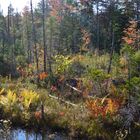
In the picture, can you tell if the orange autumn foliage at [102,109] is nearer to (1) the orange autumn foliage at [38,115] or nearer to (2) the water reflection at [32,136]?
(2) the water reflection at [32,136]

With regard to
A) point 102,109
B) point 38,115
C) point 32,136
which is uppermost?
point 102,109

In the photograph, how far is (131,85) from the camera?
1642 centimetres

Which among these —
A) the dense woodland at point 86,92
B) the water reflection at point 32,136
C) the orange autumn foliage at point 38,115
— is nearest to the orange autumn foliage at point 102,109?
the dense woodland at point 86,92

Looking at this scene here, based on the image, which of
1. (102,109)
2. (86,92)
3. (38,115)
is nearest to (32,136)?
(38,115)

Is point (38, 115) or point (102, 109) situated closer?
point (102, 109)

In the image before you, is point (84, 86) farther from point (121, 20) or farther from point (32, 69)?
point (121, 20)

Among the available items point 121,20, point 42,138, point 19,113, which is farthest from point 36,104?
point 121,20

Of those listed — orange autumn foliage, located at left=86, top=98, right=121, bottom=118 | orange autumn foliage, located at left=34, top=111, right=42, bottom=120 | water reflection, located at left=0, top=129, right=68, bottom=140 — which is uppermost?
orange autumn foliage, located at left=86, top=98, right=121, bottom=118

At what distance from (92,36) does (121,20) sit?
4.39m

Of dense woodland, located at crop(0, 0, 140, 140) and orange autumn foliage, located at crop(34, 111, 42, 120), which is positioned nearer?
dense woodland, located at crop(0, 0, 140, 140)

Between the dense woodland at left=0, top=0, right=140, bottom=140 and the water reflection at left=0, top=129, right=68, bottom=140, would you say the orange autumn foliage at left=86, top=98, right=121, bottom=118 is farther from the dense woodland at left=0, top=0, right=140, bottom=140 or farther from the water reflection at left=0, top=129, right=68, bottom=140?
the water reflection at left=0, top=129, right=68, bottom=140

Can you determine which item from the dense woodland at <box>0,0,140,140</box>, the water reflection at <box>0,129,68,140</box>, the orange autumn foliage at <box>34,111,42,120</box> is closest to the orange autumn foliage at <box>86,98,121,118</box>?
the dense woodland at <box>0,0,140,140</box>

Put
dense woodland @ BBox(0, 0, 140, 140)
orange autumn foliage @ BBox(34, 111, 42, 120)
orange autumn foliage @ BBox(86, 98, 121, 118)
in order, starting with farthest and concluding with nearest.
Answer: orange autumn foliage @ BBox(34, 111, 42, 120), orange autumn foliage @ BBox(86, 98, 121, 118), dense woodland @ BBox(0, 0, 140, 140)

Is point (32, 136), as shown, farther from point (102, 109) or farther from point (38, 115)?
point (102, 109)
